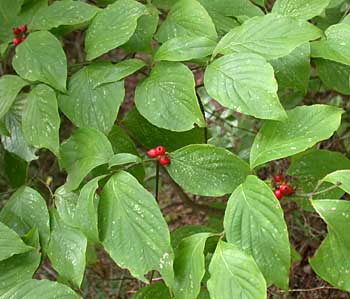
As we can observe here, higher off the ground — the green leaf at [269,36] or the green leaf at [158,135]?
the green leaf at [269,36]

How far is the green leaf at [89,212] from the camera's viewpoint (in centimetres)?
128

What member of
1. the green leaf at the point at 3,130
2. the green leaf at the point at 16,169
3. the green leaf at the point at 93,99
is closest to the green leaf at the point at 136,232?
the green leaf at the point at 93,99

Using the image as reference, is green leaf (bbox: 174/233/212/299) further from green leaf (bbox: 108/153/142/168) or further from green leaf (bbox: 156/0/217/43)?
green leaf (bbox: 156/0/217/43)

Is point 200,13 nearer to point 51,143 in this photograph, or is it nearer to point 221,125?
point 51,143

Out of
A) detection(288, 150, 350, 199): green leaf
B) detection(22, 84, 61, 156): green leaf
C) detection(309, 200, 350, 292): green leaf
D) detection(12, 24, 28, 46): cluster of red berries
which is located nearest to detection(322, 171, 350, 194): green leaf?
detection(309, 200, 350, 292): green leaf

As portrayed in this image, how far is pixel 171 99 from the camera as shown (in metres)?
1.37

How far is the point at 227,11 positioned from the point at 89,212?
691 millimetres

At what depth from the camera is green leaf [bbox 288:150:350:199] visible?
1.50 m

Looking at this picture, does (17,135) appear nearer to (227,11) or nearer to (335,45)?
(227,11)

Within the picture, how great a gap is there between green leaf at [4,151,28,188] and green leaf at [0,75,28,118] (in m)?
0.30

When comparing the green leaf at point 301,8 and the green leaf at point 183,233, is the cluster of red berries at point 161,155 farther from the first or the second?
the green leaf at point 301,8

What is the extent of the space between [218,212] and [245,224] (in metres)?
0.77

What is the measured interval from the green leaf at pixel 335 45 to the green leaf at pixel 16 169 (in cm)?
A: 91

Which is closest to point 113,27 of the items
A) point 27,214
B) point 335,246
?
point 27,214
